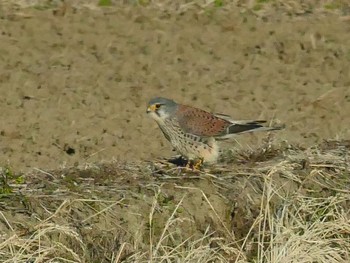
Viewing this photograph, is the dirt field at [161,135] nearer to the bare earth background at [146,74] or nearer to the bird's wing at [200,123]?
the bare earth background at [146,74]

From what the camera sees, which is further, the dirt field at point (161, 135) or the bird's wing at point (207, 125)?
the bird's wing at point (207, 125)

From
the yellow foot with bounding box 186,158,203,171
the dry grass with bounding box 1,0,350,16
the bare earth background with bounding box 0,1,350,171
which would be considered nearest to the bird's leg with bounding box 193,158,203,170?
the yellow foot with bounding box 186,158,203,171

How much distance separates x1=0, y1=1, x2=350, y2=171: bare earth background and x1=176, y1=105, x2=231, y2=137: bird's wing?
108 cm

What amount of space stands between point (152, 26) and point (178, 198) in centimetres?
652

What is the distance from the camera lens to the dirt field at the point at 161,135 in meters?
8.23

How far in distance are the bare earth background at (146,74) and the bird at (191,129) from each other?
3.59ft

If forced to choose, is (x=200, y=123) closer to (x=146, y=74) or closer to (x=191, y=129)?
(x=191, y=129)

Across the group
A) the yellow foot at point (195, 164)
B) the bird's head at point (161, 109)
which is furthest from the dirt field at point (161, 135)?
the bird's head at point (161, 109)

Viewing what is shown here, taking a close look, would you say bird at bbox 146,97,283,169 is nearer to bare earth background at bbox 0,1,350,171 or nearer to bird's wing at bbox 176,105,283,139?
bird's wing at bbox 176,105,283,139

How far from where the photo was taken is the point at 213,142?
31.6 feet

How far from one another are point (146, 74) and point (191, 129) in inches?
156

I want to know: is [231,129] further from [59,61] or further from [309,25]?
[309,25]

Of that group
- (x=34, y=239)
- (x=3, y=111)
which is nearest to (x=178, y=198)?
(x=34, y=239)

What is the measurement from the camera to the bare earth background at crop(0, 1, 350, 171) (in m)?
11.6
